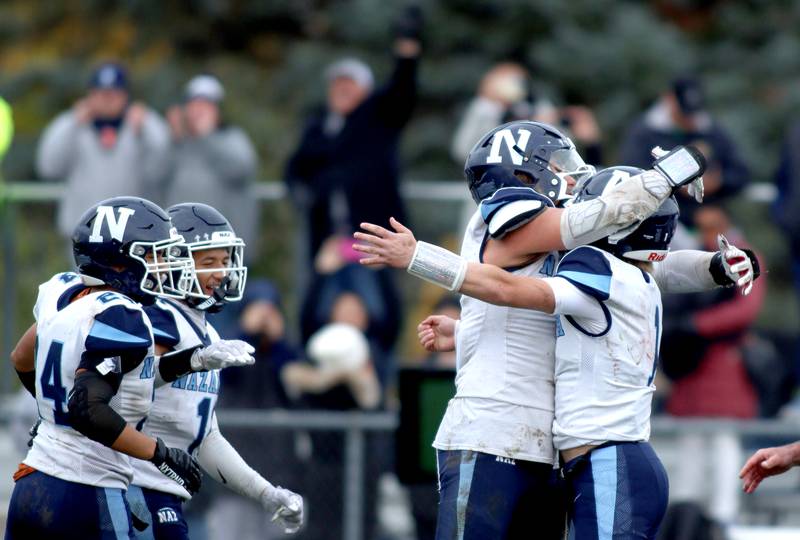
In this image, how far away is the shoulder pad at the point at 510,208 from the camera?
5977mm

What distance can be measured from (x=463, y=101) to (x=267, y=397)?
27.8 ft

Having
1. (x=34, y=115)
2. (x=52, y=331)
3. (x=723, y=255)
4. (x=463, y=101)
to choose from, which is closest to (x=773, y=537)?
(x=723, y=255)

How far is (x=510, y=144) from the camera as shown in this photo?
20.6 feet

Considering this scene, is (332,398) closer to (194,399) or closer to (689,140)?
(689,140)

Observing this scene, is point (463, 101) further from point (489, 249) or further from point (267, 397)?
point (489, 249)

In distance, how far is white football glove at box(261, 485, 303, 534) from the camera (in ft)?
21.5

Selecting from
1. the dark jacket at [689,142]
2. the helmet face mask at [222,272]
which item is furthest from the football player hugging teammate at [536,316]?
the dark jacket at [689,142]

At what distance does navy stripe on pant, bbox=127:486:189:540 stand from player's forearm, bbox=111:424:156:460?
1.77 feet

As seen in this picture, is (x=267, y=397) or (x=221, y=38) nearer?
(x=267, y=397)

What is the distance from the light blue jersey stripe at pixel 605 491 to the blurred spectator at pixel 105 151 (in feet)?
18.6

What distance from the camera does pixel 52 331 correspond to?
231 inches

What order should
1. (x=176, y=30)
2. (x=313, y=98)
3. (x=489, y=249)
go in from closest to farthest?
(x=489, y=249), (x=313, y=98), (x=176, y=30)

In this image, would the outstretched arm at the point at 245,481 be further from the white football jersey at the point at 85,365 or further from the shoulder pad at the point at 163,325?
the white football jersey at the point at 85,365

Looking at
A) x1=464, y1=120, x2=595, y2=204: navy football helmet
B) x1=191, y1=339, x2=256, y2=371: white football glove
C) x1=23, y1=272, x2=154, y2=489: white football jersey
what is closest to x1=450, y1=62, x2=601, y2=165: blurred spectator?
x1=464, y1=120, x2=595, y2=204: navy football helmet
